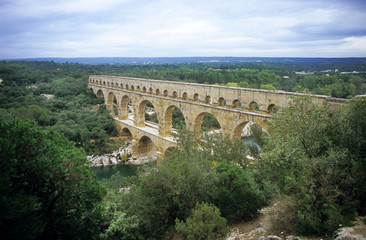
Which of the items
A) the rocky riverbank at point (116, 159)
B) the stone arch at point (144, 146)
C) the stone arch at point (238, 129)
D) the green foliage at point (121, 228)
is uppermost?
the stone arch at point (238, 129)

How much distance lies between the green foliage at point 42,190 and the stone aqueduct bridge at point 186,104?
810cm

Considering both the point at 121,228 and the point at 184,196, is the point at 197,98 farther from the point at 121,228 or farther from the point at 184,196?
the point at 121,228

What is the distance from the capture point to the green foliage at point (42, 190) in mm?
5219

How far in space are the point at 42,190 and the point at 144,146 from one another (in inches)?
835

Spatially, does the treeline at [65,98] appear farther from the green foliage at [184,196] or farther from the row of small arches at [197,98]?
the green foliage at [184,196]

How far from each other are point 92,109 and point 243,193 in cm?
2985

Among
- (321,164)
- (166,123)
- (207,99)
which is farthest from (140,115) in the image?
(321,164)

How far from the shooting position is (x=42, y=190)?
651 cm

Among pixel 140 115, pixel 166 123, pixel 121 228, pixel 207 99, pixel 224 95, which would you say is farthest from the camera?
pixel 140 115

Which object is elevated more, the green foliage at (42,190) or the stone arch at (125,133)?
the green foliage at (42,190)

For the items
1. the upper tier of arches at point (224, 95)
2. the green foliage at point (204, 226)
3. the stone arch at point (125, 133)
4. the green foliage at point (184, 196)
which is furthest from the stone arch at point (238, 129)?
the stone arch at point (125, 133)

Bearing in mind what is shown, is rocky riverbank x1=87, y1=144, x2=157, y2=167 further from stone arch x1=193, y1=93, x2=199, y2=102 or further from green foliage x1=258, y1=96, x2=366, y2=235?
green foliage x1=258, y1=96, x2=366, y2=235

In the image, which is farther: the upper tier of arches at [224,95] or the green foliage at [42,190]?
the upper tier of arches at [224,95]

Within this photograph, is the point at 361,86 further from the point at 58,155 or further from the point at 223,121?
the point at 58,155
